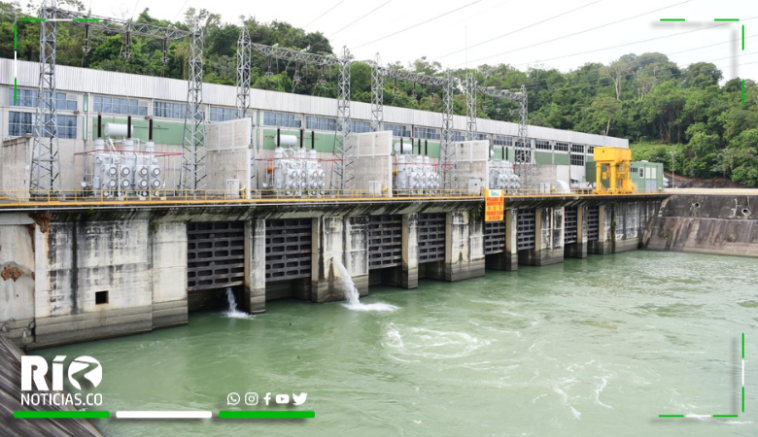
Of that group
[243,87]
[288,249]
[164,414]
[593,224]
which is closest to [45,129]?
[243,87]

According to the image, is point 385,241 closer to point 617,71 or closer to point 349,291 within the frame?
point 349,291

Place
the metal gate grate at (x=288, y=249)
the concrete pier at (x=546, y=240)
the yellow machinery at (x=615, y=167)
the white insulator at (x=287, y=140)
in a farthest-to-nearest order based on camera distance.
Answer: the yellow machinery at (x=615, y=167) → the concrete pier at (x=546, y=240) → the white insulator at (x=287, y=140) → the metal gate grate at (x=288, y=249)

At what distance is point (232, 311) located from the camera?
94.8 feet

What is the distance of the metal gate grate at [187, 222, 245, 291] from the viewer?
90.0ft

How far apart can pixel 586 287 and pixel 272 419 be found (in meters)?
27.5

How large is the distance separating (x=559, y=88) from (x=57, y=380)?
115 meters

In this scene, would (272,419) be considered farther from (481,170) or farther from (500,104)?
(500,104)

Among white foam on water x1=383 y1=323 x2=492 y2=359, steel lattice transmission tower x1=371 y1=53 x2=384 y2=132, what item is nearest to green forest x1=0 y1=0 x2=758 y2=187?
steel lattice transmission tower x1=371 y1=53 x2=384 y2=132

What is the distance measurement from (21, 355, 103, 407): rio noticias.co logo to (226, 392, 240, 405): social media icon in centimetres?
386

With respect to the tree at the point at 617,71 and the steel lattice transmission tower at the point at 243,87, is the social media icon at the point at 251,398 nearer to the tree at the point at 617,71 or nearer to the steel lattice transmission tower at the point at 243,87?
the steel lattice transmission tower at the point at 243,87

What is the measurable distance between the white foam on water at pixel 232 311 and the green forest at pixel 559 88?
94.3 ft

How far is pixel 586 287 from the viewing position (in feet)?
125

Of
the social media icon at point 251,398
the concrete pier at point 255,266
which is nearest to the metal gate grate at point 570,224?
the concrete pier at point 255,266

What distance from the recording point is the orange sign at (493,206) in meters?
40.6
